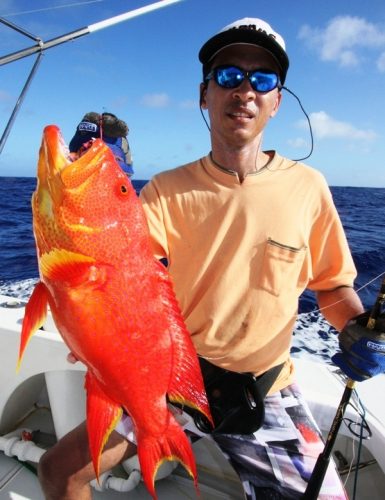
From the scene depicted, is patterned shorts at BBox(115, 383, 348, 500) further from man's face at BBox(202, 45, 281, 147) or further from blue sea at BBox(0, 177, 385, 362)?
man's face at BBox(202, 45, 281, 147)

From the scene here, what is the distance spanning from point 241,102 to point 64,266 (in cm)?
121

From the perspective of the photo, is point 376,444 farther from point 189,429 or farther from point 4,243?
point 4,243

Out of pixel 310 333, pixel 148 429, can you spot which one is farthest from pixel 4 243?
pixel 148 429

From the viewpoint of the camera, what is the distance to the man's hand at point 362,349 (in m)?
1.73

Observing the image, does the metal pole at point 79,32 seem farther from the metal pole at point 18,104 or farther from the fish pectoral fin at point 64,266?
the fish pectoral fin at point 64,266

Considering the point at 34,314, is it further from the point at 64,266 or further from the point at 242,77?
the point at 242,77

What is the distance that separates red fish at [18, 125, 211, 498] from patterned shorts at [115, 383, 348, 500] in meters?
0.70

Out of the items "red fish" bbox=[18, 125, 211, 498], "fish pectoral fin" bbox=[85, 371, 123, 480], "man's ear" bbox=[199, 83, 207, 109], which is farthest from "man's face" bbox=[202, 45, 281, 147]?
"fish pectoral fin" bbox=[85, 371, 123, 480]

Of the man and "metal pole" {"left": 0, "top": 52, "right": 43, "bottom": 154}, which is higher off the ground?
"metal pole" {"left": 0, "top": 52, "right": 43, "bottom": 154}

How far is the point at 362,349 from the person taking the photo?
175 cm

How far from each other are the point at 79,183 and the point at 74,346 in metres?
0.56

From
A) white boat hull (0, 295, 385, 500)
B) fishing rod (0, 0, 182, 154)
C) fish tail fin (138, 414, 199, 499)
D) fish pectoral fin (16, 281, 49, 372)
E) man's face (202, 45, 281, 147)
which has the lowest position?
white boat hull (0, 295, 385, 500)

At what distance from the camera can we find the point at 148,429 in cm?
149

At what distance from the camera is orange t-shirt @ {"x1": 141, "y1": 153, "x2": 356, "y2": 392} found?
1.98m
